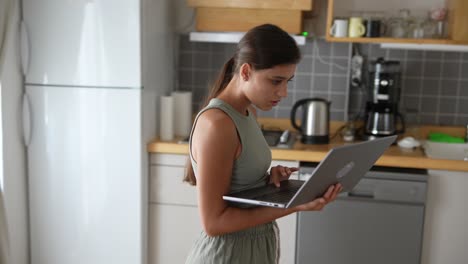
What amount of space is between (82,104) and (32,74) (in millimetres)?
277

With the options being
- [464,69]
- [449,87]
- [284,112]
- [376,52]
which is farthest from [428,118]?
[284,112]

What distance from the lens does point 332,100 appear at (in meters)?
3.31

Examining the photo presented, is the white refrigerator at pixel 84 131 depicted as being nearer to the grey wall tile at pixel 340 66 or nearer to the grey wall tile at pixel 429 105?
the grey wall tile at pixel 340 66

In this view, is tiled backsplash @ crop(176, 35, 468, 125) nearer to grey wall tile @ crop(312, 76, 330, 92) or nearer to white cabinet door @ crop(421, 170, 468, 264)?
grey wall tile @ crop(312, 76, 330, 92)

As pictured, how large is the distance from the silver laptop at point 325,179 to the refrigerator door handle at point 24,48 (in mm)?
1663

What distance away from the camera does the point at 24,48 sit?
2889 millimetres

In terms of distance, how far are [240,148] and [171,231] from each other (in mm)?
1495

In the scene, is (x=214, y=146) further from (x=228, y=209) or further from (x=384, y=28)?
(x=384, y=28)

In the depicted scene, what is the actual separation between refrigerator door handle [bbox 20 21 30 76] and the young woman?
1499 mm

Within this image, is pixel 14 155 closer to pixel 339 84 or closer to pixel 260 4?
pixel 260 4

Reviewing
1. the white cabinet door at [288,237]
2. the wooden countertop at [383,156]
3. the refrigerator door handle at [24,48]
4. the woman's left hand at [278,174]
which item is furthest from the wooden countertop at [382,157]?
the woman's left hand at [278,174]

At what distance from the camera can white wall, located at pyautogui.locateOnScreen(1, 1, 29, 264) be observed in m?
2.82

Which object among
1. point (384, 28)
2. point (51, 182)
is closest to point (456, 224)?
point (384, 28)

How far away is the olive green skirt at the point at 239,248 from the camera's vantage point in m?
1.67
